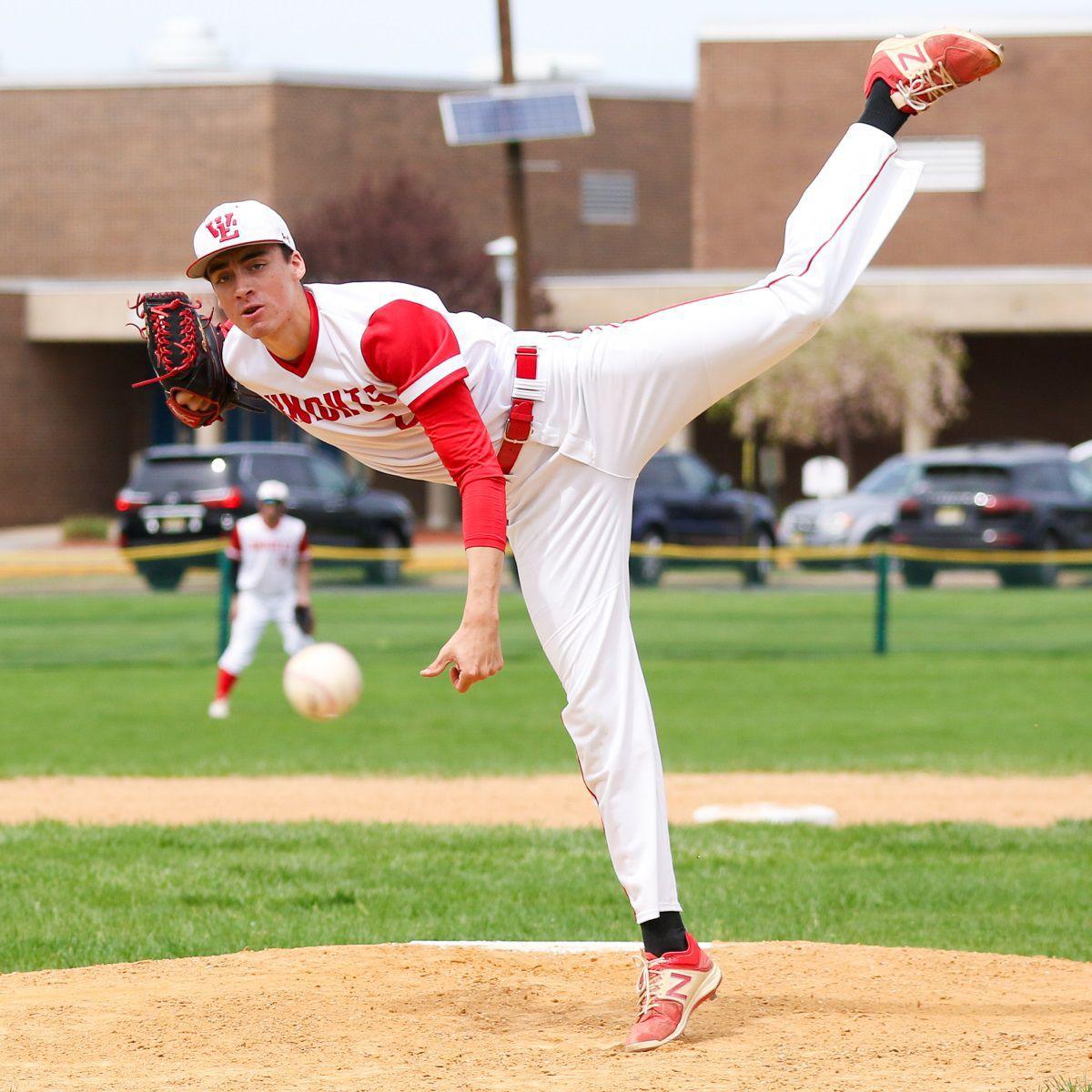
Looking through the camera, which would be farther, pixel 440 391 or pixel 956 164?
pixel 956 164

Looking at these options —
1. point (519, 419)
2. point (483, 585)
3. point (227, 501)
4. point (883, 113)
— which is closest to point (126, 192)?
point (227, 501)

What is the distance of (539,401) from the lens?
16.5ft

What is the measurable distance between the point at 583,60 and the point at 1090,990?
138 ft

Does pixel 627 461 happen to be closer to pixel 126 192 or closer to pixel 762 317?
pixel 762 317

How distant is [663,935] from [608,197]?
41.9 metres

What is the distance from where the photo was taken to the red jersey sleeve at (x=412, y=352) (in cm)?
470

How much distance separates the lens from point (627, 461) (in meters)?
5.07

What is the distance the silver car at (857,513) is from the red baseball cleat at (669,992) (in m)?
20.2

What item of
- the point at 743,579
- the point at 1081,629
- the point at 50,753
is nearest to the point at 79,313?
the point at 743,579

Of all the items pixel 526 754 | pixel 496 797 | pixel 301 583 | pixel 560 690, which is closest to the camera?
pixel 496 797

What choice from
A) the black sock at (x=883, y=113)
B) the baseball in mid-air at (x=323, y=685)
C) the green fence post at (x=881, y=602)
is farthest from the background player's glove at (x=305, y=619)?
A: the black sock at (x=883, y=113)

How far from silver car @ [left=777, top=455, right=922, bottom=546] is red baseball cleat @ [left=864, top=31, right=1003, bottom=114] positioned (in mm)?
19840

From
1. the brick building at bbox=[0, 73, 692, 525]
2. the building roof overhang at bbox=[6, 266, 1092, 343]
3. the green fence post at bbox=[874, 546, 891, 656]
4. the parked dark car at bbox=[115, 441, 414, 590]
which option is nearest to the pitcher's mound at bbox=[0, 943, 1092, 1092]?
the green fence post at bbox=[874, 546, 891, 656]

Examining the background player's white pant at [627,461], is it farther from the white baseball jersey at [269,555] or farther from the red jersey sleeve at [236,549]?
the red jersey sleeve at [236,549]
